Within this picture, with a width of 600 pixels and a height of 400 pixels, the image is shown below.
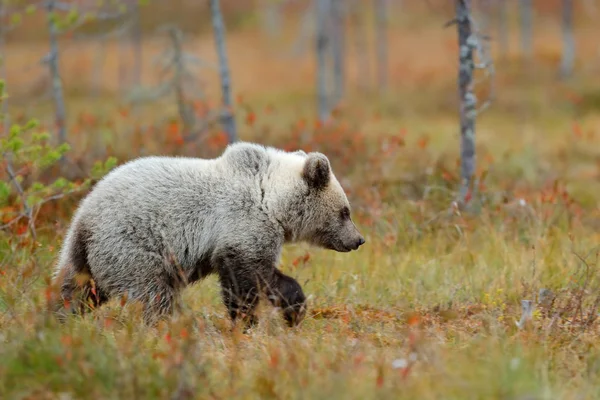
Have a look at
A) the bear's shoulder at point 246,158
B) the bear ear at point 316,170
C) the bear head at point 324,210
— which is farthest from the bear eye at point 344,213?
the bear's shoulder at point 246,158

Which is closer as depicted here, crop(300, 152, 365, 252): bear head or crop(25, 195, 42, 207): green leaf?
crop(300, 152, 365, 252): bear head

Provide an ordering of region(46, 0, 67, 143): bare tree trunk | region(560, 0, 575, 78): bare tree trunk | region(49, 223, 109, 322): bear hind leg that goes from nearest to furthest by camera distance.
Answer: region(49, 223, 109, 322): bear hind leg < region(46, 0, 67, 143): bare tree trunk < region(560, 0, 575, 78): bare tree trunk

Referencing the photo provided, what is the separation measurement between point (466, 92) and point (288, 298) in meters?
3.92

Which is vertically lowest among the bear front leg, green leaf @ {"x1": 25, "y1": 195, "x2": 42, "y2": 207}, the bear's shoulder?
the bear front leg

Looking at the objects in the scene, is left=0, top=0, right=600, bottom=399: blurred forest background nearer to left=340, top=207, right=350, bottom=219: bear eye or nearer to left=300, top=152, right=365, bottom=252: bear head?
left=300, top=152, right=365, bottom=252: bear head

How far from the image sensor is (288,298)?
19.9 ft

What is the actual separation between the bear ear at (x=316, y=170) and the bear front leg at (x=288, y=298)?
0.80m

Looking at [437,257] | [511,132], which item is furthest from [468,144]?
[511,132]

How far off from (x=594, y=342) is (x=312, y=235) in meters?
2.42

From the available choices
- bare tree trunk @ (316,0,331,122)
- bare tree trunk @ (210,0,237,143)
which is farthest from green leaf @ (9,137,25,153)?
bare tree trunk @ (316,0,331,122)

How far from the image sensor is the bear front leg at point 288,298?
598 cm

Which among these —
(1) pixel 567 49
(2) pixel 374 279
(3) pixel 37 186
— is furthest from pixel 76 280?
(1) pixel 567 49

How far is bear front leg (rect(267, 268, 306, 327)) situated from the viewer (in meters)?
5.98

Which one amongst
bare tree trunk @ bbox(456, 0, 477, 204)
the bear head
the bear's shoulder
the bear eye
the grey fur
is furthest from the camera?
bare tree trunk @ bbox(456, 0, 477, 204)
